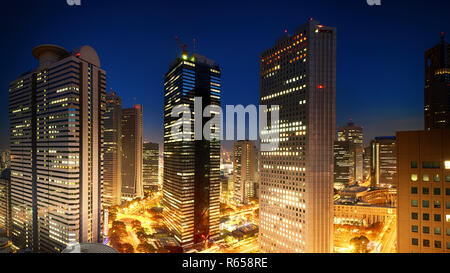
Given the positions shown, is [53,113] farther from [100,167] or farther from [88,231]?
[88,231]

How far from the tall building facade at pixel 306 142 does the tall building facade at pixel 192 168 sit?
17.3m

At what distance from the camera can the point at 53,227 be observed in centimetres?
3275

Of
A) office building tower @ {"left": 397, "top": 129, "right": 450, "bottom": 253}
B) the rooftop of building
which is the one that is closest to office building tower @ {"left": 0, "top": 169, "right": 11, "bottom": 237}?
the rooftop of building

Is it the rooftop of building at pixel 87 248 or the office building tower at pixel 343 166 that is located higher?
the rooftop of building at pixel 87 248

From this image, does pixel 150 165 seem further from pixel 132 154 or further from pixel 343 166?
pixel 343 166

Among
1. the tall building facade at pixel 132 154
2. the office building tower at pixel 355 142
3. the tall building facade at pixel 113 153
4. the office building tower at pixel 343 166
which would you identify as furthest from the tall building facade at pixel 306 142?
the office building tower at pixel 355 142

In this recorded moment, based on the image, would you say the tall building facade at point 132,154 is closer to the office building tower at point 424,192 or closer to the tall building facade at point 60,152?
the tall building facade at point 60,152

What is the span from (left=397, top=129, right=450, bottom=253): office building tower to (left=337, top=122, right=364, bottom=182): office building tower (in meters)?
99.6

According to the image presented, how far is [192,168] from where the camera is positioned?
44906 millimetres

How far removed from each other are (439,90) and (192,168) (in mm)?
57799

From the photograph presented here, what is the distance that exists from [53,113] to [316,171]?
1483 inches

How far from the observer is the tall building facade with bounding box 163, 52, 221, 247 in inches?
1747

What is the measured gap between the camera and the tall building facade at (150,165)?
90.6 metres

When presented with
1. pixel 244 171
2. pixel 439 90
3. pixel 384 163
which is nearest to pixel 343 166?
pixel 384 163
